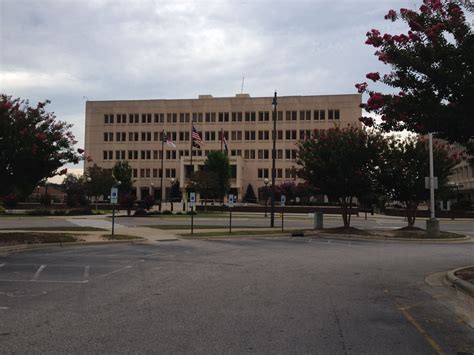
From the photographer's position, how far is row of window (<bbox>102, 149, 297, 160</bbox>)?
9656 cm

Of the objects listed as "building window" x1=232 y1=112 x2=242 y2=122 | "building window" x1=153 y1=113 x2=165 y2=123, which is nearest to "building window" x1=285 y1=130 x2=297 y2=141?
"building window" x1=232 y1=112 x2=242 y2=122

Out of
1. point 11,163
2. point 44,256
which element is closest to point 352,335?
point 44,256

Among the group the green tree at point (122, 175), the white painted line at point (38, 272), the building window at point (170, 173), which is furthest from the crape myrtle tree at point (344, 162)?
the building window at point (170, 173)

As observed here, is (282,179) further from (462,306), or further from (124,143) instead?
(462,306)

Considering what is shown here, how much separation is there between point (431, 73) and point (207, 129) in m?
89.8

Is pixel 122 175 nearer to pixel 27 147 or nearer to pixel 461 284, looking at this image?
pixel 27 147

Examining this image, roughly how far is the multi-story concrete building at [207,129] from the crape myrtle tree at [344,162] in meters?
64.4

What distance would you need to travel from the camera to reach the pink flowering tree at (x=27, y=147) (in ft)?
57.6

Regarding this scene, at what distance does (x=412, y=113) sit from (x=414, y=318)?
5.50 metres

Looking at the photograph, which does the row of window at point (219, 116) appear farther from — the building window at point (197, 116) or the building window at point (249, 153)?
the building window at point (249, 153)

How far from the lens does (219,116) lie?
99062mm

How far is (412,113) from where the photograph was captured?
443 inches

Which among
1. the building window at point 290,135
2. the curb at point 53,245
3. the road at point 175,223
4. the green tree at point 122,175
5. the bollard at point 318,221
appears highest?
the building window at point 290,135

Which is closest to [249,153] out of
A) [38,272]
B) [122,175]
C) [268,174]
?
[268,174]
